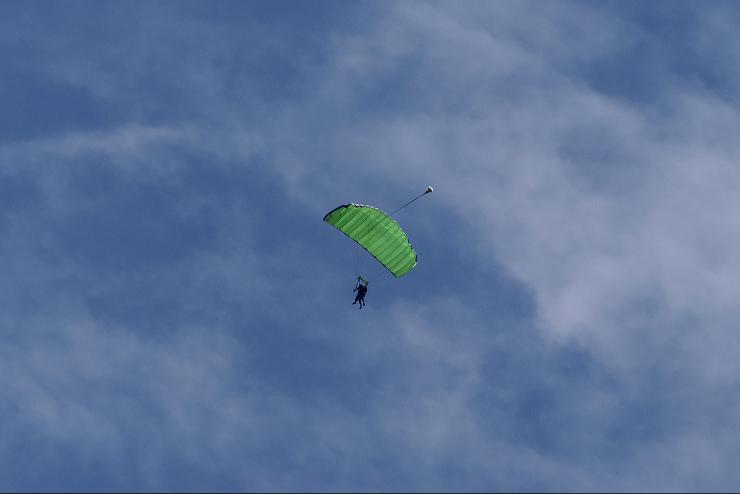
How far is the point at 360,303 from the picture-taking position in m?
72.6

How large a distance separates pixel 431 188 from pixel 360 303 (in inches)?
325

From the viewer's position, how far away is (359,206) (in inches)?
2712

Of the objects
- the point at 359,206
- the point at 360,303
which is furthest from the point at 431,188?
the point at 360,303

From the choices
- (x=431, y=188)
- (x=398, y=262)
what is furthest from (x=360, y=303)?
(x=431, y=188)

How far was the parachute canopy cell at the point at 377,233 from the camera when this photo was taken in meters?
69.2

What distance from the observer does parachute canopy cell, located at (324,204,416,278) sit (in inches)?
2726

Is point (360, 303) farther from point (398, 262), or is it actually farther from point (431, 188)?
point (431, 188)

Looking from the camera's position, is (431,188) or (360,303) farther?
(360,303)

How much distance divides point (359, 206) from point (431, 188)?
374 centimetres

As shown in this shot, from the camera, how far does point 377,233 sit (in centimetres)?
6988

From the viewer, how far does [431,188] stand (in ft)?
221

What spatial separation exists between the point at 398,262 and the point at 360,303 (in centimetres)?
331

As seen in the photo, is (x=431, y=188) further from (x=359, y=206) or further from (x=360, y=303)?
(x=360, y=303)
